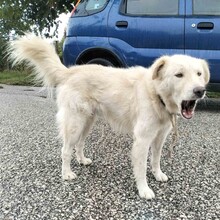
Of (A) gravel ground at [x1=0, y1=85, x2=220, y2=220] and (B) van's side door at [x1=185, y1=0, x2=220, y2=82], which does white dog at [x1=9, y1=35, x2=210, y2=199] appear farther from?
(B) van's side door at [x1=185, y1=0, x2=220, y2=82]

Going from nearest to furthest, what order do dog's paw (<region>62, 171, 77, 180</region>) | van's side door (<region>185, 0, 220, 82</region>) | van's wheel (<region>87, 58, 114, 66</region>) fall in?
dog's paw (<region>62, 171, 77, 180</region>) < van's side door (<region>185, 0, 220, 82</region>) < van's wheel (<region>87, 58, 114, 66</region>)

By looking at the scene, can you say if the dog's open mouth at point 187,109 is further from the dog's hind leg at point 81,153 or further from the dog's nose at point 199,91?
the dog's hind leg at point 81,153

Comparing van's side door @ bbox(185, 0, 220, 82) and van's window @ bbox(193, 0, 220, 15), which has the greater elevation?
van's window @ bbox(193, 0, 220, 15)

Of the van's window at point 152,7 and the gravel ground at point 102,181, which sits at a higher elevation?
the van's window at point 152,7

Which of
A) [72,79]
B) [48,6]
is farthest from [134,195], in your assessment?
[48,6]

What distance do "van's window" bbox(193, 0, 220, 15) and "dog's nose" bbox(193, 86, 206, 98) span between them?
378 cm

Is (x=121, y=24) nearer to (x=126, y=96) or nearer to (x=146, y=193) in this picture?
(x=126, y=96)

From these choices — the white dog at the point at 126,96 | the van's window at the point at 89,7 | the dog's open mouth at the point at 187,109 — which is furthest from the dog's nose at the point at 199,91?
the van's window at the point at 89,7

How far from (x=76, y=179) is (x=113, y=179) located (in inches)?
13.3

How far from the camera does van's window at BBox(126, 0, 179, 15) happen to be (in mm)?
6391

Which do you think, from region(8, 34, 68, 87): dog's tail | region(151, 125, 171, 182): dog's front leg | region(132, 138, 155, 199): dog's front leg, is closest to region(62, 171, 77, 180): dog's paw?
region(132, 138, 155, 199): dog's front leg

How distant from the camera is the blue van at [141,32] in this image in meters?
6.26

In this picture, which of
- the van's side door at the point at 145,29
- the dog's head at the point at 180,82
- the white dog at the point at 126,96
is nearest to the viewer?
the dog's head at the point at 180,82

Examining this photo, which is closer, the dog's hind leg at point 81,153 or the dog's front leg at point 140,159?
the dog's front leg at point 140,159
